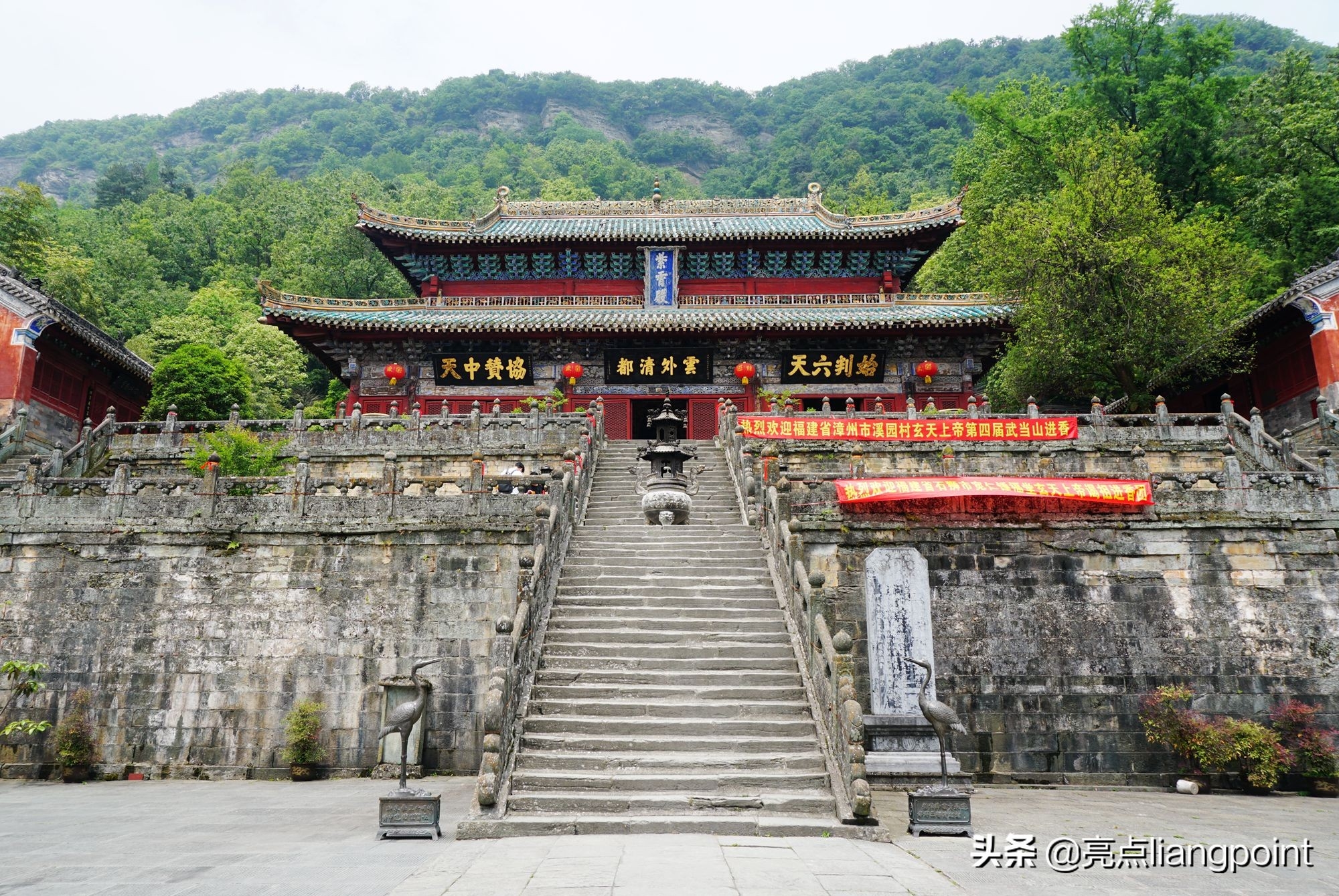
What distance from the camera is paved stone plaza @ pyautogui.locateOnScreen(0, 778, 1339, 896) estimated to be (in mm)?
6180

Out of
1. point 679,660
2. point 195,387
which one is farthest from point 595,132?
point 679,660

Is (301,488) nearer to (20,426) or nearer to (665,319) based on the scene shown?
(20,426)

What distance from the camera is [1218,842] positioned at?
802cm

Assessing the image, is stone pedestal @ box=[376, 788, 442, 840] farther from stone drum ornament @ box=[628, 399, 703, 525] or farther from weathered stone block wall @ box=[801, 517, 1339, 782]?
stone drum ornament @ box=[628, 399, 703, 525]

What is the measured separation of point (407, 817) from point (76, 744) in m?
7.69

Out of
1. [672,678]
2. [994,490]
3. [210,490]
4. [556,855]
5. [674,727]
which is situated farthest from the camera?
[210,490]

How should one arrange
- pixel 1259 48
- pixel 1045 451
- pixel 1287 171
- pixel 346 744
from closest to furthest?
1. pixel 346 744
2. pixel 1045 451
3. pixel 1287 171
4. pixel 1259 48

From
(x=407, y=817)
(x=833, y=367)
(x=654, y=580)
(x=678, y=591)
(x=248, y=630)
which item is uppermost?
(x=833, y=367)

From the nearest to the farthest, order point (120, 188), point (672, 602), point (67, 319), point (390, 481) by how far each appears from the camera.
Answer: point (672, 602)
point (390, 481)
point (67, 319)
point (120, 188)

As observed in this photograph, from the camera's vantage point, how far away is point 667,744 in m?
9.23

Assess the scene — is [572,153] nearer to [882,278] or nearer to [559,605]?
[882,278]

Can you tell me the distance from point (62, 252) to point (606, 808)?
132 feet

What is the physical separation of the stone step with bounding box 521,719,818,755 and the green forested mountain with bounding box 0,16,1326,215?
163 ft

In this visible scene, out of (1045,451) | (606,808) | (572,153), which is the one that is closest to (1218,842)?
(606,808)
